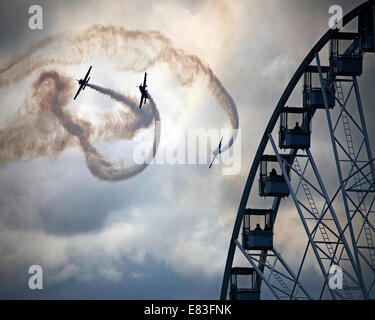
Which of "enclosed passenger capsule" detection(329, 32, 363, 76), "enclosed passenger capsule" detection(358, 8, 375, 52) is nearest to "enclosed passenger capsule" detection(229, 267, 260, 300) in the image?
"enclosed passenger capsule" detection(329, 32, 363, 76)

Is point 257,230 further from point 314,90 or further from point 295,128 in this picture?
point 314,90

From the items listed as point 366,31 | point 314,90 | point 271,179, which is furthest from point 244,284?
point 366,31

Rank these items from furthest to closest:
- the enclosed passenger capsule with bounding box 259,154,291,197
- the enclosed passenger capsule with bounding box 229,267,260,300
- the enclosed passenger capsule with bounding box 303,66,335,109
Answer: the enclosed passenger capsule with bounding box 259,154,291,197, the enclosed passenger capsule with bounding box 229,267,260,300, the enclosed passenger capsule with bounding box 303,66,335,109

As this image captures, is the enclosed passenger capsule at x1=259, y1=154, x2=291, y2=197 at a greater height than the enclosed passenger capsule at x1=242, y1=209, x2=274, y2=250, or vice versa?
the enclosed passenger capsule at x1=259, y1=154, x2=291, y2=197

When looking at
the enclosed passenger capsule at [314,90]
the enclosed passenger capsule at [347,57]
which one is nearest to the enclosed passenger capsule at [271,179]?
the enclosed passenger capsule at [314,90]

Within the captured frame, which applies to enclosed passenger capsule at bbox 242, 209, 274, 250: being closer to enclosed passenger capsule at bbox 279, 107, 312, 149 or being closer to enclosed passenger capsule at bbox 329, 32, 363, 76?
enclosed passenger capsule at bbox 279, 107, 312, 149

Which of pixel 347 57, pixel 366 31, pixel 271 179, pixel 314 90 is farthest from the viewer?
pixel 271 179
